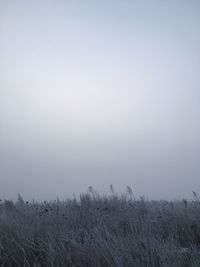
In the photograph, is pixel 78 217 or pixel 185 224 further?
pixel 78 217

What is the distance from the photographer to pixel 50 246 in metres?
5.53

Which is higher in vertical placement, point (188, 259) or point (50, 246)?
point (50, 246)

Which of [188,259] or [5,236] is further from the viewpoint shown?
[5,236]

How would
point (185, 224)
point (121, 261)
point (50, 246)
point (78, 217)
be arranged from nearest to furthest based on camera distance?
point (121, 261), point (50, 246), point (185, 224), point (78, 217)

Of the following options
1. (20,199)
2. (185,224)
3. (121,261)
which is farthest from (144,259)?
(20,199)

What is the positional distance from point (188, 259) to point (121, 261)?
836mm

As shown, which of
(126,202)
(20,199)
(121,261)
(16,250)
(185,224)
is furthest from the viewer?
(20,199)

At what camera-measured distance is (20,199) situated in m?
13.3

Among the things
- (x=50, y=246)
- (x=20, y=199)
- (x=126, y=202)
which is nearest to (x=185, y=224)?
(x=50, y=246)

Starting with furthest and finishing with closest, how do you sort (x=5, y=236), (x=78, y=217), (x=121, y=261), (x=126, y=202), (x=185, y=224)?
(x=126, y=202), (x=78, y=217), (x=185, y=224), (x=5, y=236), (x=121, y=261)

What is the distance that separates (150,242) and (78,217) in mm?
3130

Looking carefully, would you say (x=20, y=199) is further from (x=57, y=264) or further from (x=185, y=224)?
(x=57, y=264)

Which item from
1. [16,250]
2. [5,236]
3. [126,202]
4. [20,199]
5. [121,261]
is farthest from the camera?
[20,199]

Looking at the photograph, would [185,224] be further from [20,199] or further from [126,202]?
[20,199]
